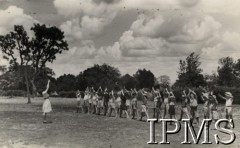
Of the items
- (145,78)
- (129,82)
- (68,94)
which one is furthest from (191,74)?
(145,78)

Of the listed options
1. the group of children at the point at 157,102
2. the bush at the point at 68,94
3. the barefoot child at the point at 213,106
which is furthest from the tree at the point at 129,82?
the barefoot child at the point at 213,106

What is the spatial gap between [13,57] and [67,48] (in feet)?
21.8

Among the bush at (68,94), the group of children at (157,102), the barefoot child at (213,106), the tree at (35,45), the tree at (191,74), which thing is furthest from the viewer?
the bush at (68,94)

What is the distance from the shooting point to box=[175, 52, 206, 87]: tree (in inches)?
2372

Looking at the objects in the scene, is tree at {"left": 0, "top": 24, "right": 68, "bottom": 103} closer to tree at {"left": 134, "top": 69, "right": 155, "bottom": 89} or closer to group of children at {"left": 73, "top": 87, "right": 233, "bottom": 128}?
group of children at {"left": 73, "top": 87, "right": 233, "bottom": 128}

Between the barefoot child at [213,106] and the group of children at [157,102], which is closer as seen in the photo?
the barefoot child at [213,106]

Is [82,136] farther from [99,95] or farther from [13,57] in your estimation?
[13,57]

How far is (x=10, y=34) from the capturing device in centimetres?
4038

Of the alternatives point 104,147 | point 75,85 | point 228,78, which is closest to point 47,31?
point 104,147

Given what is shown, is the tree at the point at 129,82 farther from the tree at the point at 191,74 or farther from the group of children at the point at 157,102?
the group of children at the point at 157,102

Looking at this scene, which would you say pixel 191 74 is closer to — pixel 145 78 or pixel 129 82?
pixel 129 82

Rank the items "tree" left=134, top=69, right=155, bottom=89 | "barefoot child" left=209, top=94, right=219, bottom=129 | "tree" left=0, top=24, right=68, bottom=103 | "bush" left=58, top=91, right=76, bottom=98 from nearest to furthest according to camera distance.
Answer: "barefoot child" left=209, top=94, right=219, bottom=129 < "tree" left=0, top=24, right=68, bottom=103 < "bush" left=58, top=91, right=76, bottom=98 < "tree" left=134, top=69, right=155, bottom=89

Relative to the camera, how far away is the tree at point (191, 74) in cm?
6025

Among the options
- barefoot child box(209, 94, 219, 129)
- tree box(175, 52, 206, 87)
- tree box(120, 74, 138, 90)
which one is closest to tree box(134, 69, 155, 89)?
tree box(120, 74, 138, 90)
